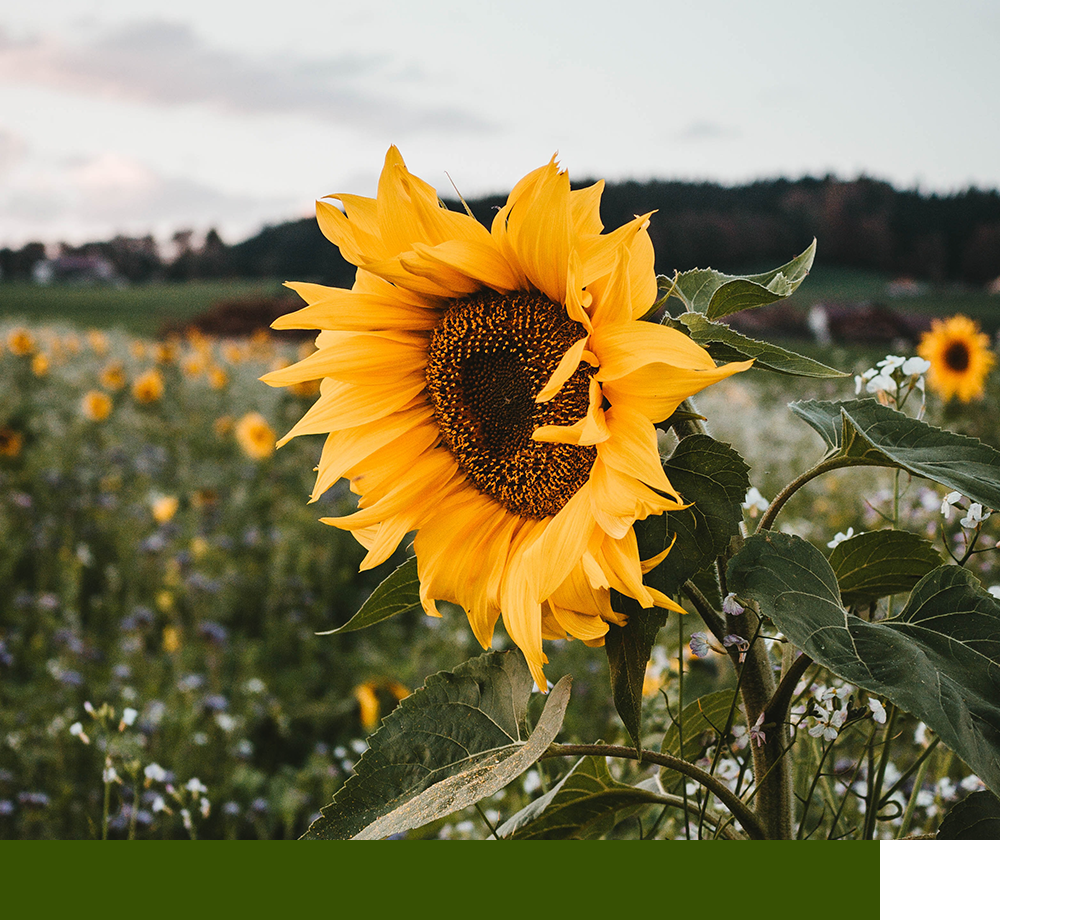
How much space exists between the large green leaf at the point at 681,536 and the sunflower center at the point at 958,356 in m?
1.47

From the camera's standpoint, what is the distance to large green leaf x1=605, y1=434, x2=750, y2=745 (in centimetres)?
51

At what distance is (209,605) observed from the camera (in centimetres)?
192

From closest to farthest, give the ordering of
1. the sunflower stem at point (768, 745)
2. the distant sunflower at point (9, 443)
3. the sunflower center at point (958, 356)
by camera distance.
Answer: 1. the sunflower stem at point (768, 745)
2. the sunflower center at point (958, 356)
3. the distant sunflower at point (9, 443)

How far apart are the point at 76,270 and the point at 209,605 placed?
2.37 ft

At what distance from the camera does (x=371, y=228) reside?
60 cm

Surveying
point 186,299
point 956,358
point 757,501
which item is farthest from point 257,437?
point 757,501

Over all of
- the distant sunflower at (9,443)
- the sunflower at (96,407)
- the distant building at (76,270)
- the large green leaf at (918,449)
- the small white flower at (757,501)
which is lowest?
the distant sunflower at (9,443)

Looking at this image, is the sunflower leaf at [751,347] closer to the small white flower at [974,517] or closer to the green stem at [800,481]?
the green stem at [800,481]

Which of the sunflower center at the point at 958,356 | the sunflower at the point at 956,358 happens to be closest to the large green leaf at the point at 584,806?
the sunflower at the point at 956,358

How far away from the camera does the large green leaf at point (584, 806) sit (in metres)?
0.65

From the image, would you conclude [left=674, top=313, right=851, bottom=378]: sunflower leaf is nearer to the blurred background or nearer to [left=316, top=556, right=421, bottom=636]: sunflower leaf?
[left=316, top=556, right=421, bottom=636]: sunflower leaf
